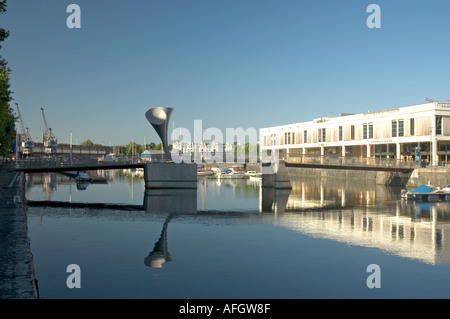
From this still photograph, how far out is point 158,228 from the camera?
32.9 metres

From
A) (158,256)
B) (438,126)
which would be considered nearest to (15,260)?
(158,256)

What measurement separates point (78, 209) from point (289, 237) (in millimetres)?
26251

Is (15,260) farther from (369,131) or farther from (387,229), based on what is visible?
(369,131)

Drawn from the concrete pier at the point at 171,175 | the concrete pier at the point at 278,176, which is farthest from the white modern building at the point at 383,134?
the concrete pier at the point at 171,175

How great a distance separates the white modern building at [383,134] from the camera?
8706 cm

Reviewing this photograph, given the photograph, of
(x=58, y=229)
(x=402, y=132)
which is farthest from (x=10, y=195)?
(x=402, y=132)

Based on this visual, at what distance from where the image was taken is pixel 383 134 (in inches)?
3942

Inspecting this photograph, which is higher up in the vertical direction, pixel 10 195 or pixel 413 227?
pixel 10 195

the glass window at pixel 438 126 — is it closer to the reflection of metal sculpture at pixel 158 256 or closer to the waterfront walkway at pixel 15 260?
the reflection of metal sculpture at pixel 158 256

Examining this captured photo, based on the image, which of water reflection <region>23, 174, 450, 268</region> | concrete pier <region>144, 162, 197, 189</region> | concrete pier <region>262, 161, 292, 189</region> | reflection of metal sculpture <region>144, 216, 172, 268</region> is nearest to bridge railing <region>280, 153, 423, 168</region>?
concrete pier <region>262, 161, 292, 189</region>

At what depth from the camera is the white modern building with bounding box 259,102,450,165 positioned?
87.1 m

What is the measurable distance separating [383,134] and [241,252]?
84930mm

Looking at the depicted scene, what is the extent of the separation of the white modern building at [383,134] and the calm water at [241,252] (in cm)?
→ 3623
